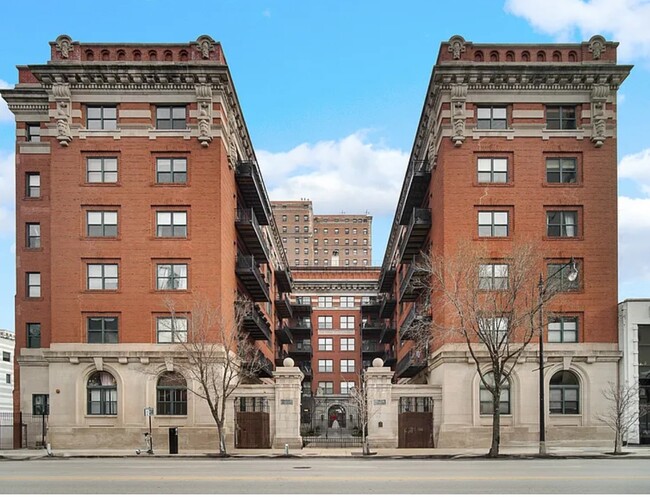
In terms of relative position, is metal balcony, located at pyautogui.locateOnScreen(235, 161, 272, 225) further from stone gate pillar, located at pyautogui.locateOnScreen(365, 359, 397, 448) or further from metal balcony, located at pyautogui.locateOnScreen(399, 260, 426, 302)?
stone gate pillar, located at pyautogui.locateOnScreen(365, 359, 397, 448)

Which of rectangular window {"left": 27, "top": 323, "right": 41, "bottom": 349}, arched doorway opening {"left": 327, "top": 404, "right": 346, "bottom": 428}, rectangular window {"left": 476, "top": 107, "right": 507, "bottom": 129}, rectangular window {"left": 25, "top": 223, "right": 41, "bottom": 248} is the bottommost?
arched doorway opening {"left": 327, "top": 404, "right": 346, "bottom": 428}

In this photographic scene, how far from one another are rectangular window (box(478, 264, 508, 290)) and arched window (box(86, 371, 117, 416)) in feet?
69.9

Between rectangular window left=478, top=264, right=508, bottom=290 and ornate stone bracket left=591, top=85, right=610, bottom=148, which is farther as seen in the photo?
ornate stone bracket left=591, top=85, right=610, bottom=148

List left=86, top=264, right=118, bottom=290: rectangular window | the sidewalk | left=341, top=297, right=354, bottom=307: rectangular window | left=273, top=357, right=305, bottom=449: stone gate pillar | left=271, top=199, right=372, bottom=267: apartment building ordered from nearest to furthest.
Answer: the sidewalk
left=273, top=357, right=305, bottom=449: stone gate pillar
left=86, top=264, right=118, bottom=290: rectangular window
left=341, top=297, right=354, bottom=307: rectangular window
left=271, top=199, right=372, bottom=267: apartment building

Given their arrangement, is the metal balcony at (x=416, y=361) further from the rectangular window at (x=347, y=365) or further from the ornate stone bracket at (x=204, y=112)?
the rectangular window at (x=347, y=365)

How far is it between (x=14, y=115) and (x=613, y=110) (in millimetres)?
36859

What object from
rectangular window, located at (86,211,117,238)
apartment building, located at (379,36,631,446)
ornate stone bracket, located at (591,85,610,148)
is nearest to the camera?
apartment building, located at (379,36,631,446)

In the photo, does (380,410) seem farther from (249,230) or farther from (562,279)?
(249,230)

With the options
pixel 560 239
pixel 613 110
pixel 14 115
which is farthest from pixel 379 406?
pixel 14 115

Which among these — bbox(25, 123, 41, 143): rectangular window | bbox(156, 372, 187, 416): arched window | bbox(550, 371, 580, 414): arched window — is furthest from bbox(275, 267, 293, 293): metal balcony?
bbox(550, 371, 580, 414): arched window

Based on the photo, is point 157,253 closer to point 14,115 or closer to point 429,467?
point 14,115

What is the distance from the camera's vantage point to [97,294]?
42938 mm

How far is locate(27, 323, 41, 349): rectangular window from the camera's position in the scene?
155ft

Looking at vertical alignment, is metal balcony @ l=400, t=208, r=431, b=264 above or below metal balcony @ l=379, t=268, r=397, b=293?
above
